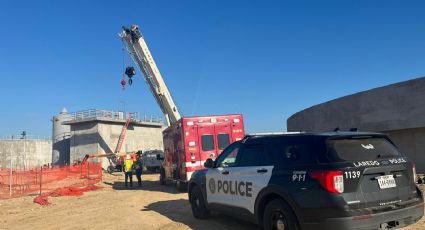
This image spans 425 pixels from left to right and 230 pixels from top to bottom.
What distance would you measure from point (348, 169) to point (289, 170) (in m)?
0.93

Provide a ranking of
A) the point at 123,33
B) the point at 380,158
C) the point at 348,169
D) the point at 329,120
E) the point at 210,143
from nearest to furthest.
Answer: the point at 348,169 → the point at 380,158 → the point at 210,143 → the point at 329,120 → the point at 123,33

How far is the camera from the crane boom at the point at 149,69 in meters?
28.9

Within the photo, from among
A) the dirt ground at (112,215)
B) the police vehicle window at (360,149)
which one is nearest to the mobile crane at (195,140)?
the dirt ground at (112,215)

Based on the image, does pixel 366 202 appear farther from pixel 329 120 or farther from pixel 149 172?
pixel 149 172

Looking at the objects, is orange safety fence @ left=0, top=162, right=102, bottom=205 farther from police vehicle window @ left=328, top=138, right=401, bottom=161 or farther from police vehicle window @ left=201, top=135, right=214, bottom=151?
police vehicle window @ left=328, top=138, right=401, bottom=161

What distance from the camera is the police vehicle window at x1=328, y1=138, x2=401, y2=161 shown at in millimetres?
5961

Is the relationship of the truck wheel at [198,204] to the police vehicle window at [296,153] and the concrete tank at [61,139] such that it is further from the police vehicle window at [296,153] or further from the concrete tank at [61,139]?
the concrete tank at [61,139]

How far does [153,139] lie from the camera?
51.6 m

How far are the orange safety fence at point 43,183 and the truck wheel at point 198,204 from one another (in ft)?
24.1

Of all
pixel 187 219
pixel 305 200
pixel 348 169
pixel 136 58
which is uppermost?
pixel 136 58

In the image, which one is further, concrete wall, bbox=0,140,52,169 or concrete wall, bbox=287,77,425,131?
concrete wall, bbox=0,140,52,169

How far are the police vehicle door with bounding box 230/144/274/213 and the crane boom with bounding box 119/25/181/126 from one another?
2179cm

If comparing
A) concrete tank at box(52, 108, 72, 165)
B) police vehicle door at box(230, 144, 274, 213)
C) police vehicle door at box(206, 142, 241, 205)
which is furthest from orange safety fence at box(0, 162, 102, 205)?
concrete tank at box(52, 108, 72, 165)

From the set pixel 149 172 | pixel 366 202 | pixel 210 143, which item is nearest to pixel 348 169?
pixel 366 202
